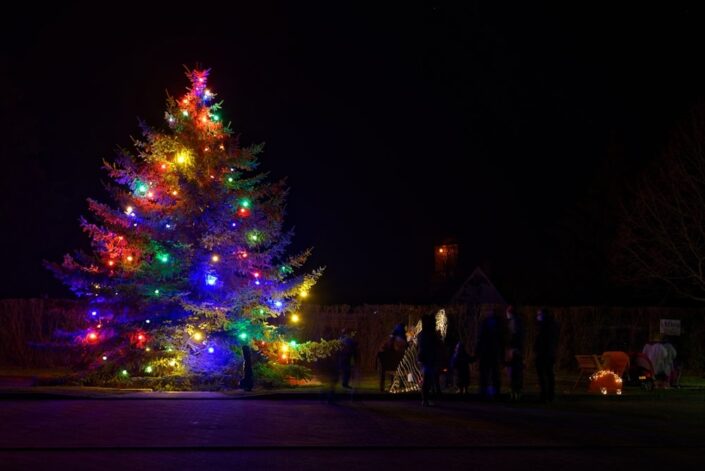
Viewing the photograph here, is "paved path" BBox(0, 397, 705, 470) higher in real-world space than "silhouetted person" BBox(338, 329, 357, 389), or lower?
lower

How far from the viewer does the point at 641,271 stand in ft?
107

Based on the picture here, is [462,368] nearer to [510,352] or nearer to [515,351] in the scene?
[510,352]

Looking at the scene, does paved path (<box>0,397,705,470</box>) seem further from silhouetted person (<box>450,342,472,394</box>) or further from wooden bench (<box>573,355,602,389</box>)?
wooden bench (<box>573,355,602,389</box>)

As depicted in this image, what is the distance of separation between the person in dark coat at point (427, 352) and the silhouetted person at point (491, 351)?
133 centimetres

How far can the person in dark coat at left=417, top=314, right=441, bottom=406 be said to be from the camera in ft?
55.2

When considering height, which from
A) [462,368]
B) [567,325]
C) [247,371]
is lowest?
[247,371]

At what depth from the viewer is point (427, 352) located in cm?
1691

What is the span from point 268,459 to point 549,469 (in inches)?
133

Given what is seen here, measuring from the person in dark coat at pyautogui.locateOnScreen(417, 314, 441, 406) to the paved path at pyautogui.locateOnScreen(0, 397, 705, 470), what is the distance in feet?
1.24

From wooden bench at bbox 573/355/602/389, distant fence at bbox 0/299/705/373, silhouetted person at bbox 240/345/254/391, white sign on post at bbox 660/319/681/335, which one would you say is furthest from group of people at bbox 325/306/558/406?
Answer: distant fence at bbox 0/299/705/373

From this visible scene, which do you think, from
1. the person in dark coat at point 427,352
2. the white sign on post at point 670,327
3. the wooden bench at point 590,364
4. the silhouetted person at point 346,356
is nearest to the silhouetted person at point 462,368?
the person in dark coat at point 427,352

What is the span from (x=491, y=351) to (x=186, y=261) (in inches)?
294

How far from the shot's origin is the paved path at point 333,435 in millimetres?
10828

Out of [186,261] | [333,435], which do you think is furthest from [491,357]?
[186,261]
